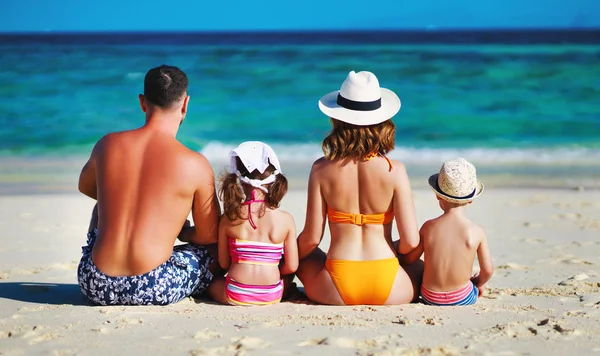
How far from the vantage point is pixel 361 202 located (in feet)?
11.5

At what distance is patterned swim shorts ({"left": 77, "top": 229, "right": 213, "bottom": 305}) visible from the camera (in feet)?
11.4

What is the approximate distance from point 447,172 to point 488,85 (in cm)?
1371

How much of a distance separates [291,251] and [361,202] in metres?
0.41

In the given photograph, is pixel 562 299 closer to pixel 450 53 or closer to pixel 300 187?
pixel 300 187

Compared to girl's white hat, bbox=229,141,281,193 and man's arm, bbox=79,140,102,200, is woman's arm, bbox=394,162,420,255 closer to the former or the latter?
girl's white hat, bbox=229,141,281,193

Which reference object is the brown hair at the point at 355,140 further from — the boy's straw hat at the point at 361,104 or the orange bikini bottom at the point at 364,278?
the orange bikini bottom at the point at 364,278

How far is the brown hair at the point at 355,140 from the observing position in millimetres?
3467

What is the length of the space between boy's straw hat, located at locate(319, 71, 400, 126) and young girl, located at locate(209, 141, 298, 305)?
1.24 feet

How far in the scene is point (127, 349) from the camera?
288cm

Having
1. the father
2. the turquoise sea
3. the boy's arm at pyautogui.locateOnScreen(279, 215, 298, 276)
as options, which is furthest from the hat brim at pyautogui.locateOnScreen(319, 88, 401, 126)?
the turquoise sea

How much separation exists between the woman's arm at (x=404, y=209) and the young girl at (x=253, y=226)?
51cm

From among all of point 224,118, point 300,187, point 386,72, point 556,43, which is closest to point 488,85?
point 386,72

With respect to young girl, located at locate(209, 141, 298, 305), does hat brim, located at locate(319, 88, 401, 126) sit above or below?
above

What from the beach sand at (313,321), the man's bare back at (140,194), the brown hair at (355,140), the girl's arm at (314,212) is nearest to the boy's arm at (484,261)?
the beach sand at (313,321)
